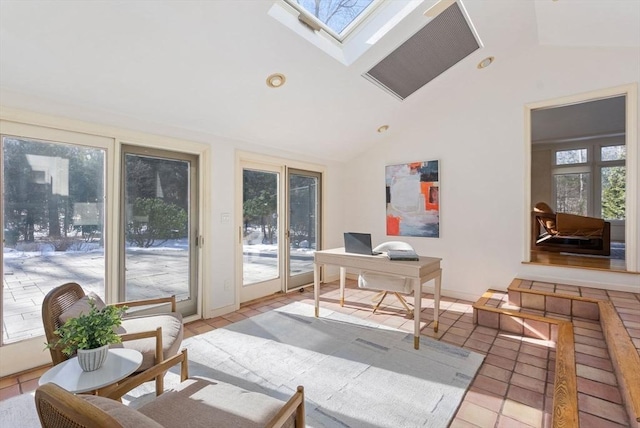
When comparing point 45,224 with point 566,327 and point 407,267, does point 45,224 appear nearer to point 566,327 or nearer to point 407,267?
point 407,267

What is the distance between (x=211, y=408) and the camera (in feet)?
4.18

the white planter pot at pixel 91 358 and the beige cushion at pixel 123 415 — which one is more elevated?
the beige cushion at pixel 123 415

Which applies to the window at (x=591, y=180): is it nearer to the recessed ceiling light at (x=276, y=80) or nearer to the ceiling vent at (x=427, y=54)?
the ceiling vent at (x=427, y=54)

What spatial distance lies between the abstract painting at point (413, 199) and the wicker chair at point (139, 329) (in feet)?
11.3

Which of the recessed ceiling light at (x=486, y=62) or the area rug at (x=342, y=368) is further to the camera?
the recessed ceiling light at (x=486, y=62)

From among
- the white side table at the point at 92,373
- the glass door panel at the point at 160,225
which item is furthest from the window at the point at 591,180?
the white side table at the point at 92,373

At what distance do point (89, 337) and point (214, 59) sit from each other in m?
2.18

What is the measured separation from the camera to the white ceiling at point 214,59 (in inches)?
77.5

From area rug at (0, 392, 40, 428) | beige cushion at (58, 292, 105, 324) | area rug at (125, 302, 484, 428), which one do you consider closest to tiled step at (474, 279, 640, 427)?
area rug at (125, 302, 484, 428)

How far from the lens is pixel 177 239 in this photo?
338 centimetres

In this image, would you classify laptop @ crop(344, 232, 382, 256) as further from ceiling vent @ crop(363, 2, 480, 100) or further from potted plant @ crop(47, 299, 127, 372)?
potted plant @ crop(47, 299, 127, 372)

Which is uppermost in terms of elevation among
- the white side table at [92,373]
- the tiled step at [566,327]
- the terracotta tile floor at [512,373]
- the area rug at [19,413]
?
the white side table at [92,373]

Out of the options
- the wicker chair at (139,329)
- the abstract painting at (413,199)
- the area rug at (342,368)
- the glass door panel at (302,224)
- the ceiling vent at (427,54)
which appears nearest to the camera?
the wicker chair at (139,329)

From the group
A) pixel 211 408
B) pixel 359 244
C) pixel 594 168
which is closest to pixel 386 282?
pixel 359 244
